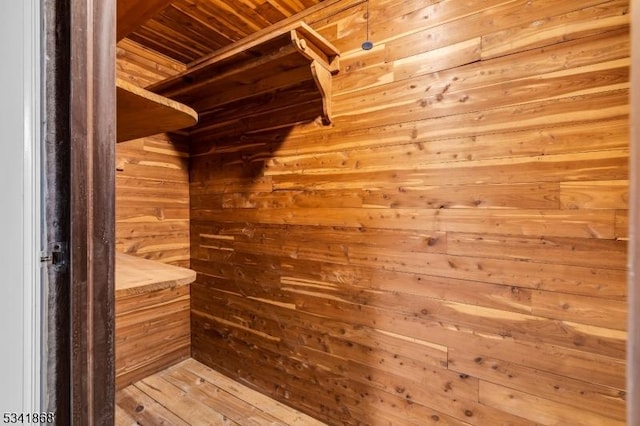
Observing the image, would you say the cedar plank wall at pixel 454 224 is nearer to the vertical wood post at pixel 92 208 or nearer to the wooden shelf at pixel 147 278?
the wooden shelf at pixel 147 278

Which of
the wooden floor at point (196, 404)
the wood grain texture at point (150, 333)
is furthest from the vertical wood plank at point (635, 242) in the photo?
the wood grain texture at point (150, 333)

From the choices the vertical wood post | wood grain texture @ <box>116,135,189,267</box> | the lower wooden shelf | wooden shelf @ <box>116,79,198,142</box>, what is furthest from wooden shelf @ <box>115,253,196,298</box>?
wood grain texture @ <box>116,135,189,267</box>

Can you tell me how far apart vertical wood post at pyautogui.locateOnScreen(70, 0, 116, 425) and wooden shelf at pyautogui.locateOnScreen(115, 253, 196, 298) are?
15 cm

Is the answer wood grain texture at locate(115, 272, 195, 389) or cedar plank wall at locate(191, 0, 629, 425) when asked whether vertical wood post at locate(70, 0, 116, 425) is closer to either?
cedar plank wall at locate(191, 0, 629, 425)

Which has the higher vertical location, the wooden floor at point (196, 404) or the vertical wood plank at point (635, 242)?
the vertical wood plank at point (635, 242)

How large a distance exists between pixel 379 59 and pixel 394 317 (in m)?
1.38

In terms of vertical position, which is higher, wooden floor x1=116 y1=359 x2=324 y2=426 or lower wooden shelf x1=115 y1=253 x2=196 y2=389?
lower wooden shelf x1=115 y1=253 x2=196 y2=389

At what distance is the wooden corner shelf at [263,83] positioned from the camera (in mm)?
1614

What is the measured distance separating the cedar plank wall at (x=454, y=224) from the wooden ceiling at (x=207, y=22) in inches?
10.9

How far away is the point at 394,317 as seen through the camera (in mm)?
1601

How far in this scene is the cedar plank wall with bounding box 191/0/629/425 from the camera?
119cm

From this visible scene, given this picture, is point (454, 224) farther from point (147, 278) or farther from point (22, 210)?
point (22, 210)

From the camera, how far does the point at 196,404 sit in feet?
6.40

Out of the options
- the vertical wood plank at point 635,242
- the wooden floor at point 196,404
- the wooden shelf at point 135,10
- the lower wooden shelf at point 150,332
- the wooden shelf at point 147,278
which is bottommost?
the wooden floor at point 196,404
